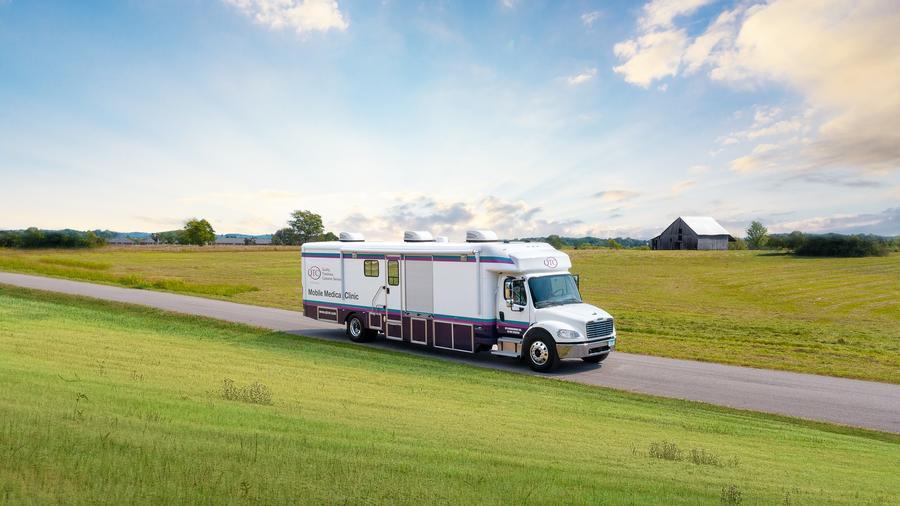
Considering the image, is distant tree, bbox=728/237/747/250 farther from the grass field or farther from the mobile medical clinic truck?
the mobile medical clinic truck

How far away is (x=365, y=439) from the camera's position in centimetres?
696

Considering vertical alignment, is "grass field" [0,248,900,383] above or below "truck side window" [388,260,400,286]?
below

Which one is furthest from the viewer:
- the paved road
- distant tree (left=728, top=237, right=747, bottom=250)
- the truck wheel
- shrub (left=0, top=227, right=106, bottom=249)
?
distant tree (left=728, top=237, right=747, bottom=250)

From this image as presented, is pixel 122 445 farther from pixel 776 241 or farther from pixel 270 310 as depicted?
pixel 776 241

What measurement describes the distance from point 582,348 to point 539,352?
1205 millimetres

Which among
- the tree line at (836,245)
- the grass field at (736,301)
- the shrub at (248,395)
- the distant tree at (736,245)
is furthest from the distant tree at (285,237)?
the shrub at (248,395)

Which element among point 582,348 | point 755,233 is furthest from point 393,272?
point 755,233

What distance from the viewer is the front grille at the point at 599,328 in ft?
58.0

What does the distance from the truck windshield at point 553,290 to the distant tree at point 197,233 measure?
518 ft

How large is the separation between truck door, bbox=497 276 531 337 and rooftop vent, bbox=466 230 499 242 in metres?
1.67

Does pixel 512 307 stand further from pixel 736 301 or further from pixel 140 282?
pixel 140 282

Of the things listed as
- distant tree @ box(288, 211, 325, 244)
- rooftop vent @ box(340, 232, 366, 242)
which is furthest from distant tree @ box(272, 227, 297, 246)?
rooftop vent @ box(340, 232, 366, 242)

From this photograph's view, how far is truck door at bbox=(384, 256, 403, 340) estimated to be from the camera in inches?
821

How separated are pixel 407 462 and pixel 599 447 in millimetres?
3598
